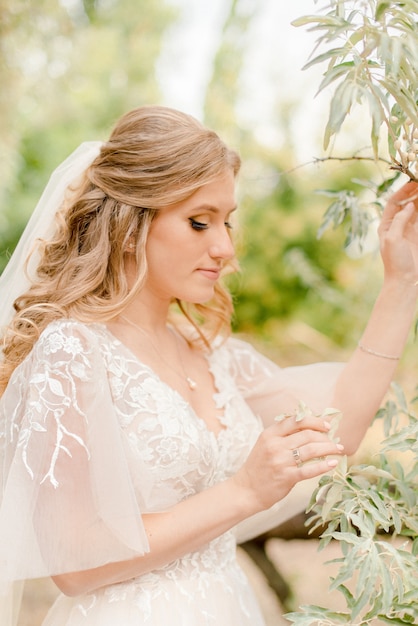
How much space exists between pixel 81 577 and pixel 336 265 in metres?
5.54

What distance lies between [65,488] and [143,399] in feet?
Result: 0.88

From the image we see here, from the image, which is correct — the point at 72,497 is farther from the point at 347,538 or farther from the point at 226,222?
the point at 226,222

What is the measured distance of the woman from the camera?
1.33 metres

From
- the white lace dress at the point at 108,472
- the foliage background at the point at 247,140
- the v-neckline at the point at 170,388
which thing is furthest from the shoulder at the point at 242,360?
the foliage background at the point at 247,140

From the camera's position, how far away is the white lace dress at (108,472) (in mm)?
1325

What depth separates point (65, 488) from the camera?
1329 millimetres

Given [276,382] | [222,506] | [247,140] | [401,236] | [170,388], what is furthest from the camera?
[247,140]

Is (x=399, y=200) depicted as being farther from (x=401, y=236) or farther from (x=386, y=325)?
(x=386, y=325)

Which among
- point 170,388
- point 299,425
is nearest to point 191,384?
point 170,388

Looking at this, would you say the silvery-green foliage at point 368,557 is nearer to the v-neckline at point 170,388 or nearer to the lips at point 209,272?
the v-neckline at point 170,388

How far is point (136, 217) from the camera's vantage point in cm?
160

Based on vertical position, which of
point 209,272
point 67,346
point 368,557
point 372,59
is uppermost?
point 372,59

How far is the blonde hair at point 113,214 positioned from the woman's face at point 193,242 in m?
0.03

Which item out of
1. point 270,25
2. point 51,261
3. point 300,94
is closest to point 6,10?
point 51,261
